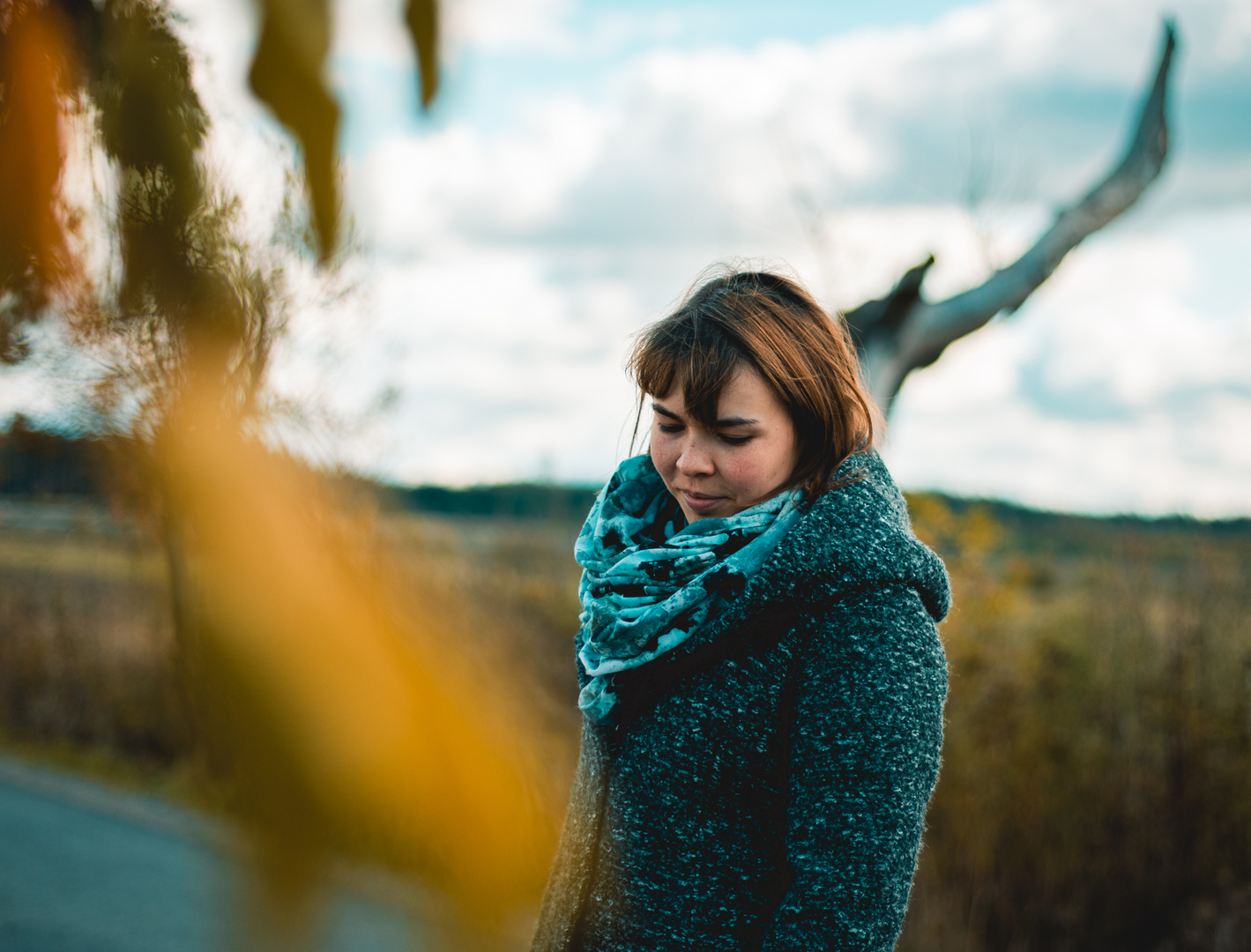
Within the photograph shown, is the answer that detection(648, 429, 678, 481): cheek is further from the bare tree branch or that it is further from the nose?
the bare tree branch

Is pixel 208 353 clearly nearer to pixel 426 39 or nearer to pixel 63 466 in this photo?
pixel 426 39

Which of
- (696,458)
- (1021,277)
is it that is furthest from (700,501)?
(1021,277)

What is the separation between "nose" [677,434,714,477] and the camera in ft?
4.33

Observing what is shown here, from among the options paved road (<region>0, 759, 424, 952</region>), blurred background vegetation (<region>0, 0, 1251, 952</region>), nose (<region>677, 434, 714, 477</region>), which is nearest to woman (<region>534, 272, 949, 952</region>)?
nose (<region>677, 434, 714, 477</region>)

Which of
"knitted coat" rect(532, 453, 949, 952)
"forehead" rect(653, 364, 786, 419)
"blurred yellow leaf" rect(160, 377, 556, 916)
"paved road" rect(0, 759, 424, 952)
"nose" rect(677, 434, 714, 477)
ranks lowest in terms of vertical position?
"paved road" rect(0, 759, 424, 952)

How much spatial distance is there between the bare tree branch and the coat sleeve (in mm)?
2798

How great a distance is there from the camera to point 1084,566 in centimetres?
661

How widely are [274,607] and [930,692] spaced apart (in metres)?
0.88

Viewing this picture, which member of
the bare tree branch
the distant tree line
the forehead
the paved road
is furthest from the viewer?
the paved road

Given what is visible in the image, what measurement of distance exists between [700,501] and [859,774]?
1.44 feet

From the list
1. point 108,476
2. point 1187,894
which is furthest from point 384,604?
point 1187,894

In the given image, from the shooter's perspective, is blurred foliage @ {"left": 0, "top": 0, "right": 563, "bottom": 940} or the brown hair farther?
the brown hair

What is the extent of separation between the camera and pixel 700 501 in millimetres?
Answer: 1382

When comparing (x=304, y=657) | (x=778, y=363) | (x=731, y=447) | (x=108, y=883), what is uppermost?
(x=778, y=363)
